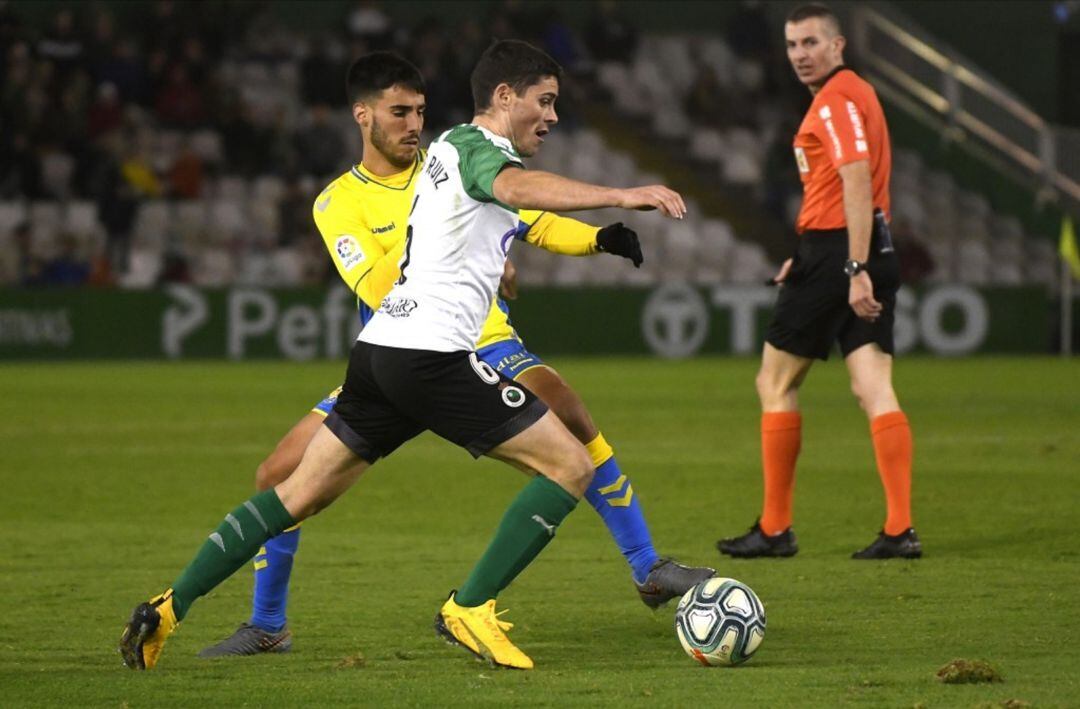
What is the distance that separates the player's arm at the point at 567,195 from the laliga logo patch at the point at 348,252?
1129mm

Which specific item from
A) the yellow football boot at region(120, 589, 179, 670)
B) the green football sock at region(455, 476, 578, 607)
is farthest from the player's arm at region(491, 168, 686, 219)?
the yellow football boot at region(120, 589, 179, 670)

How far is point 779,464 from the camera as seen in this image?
25.8 ft

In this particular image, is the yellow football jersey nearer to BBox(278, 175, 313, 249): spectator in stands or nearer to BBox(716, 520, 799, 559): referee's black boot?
BBox(716, 520, 799, 559): referee's black boot

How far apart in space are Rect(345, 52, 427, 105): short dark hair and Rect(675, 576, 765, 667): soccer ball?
2.15 meters

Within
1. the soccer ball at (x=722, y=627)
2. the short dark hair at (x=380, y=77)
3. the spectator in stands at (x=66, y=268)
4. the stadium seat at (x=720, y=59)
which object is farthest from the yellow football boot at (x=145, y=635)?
the stadium seat at (x=720, y=59)

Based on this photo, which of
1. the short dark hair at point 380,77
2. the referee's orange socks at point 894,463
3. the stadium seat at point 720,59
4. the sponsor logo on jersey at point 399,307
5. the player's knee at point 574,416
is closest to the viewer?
the sponsor logo on jersey at point 399,307

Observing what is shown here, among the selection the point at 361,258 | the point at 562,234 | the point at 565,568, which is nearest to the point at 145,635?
the point at 361,258

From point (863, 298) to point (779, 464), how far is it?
82 cm

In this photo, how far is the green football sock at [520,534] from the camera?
5.43 meters

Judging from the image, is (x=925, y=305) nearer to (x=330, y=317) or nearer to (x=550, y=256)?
(x=550, y=256)

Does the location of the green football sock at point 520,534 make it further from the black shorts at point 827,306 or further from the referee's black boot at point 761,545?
the black shorts at point 827,306

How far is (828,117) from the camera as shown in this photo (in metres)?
7.64

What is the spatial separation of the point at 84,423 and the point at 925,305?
41.2ft

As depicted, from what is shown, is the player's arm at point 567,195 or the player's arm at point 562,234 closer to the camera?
the player's arm at point 567,195
